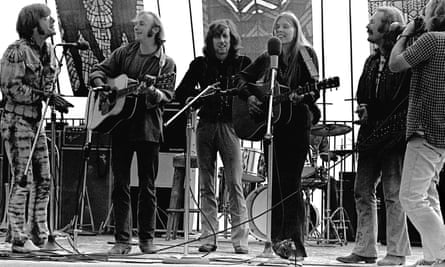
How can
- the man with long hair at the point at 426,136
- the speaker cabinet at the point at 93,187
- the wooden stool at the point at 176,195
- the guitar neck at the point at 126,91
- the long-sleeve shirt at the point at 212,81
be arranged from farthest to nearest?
the speaker cabinet at the point at 93,187 < the wooden stool at the point at 176,195 < the long-sleeve shirt at the point at 212,81 < the guitar neck at the point at 126,91 < the man with long hair at the point at 426,136

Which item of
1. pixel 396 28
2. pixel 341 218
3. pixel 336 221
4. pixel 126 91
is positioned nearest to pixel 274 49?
pixel 396 28

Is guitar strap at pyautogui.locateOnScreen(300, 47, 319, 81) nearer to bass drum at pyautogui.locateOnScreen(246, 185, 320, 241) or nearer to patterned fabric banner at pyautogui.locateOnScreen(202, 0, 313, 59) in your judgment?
bass drum at pyautogui.locateOnScreen(246, 185, 320, 241)

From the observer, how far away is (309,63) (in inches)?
175

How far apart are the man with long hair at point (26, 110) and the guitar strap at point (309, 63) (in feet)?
5.14

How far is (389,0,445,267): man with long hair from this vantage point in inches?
144

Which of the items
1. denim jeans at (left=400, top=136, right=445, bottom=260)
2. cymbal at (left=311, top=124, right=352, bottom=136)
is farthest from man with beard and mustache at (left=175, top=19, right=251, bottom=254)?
cymbal at (left=311, top=124, right=352, bottom=136)

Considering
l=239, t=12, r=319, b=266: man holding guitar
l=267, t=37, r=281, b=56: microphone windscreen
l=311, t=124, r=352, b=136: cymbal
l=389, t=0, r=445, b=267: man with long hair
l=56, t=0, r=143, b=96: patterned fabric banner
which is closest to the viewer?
l=389, t=0, r=445, b=267: man with long hair

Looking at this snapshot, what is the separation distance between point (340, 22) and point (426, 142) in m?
5.81

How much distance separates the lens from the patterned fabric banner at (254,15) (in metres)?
8.05

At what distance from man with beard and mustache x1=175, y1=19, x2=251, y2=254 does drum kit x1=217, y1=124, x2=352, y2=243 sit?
1340 millimetres

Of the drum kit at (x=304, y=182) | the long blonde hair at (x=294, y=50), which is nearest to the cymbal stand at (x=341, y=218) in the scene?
the drum kit at (x=304, y=182)

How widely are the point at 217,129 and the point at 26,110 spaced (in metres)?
1.19

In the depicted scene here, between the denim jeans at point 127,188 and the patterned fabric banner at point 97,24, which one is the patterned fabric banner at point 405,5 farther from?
the denim jeans at point 127,188

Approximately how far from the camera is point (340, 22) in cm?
931
